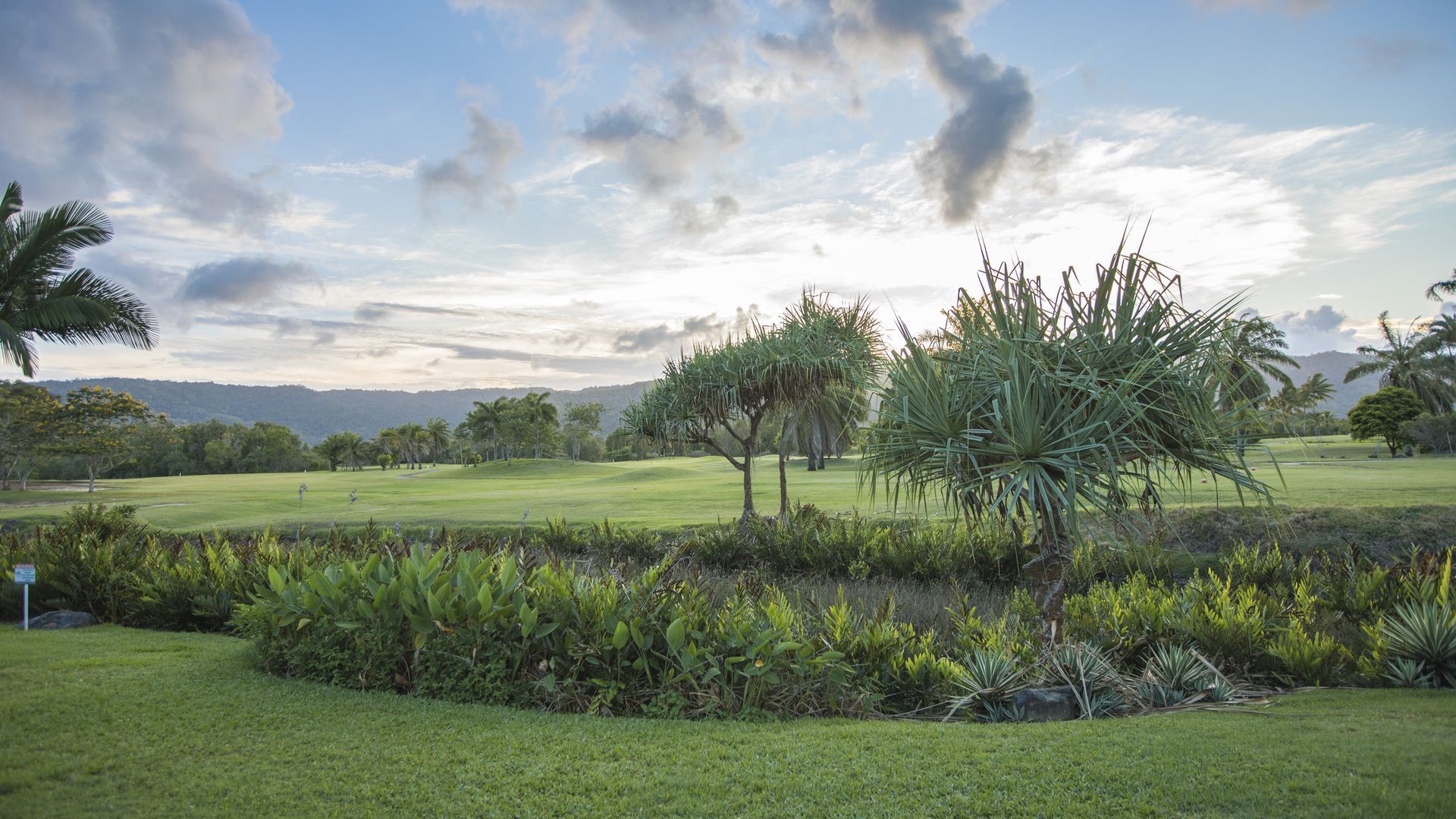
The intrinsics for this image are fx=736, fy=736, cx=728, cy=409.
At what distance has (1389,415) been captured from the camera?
139ft

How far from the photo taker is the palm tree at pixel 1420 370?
5025cm

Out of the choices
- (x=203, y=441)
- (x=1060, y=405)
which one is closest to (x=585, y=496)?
(x=1060, y=405)

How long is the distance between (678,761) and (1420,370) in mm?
67100

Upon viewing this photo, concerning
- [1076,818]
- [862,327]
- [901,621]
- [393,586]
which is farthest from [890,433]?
[862,327]

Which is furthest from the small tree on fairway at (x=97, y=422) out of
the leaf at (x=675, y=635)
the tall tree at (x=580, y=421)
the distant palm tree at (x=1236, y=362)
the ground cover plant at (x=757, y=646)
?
the tall tree at (x=580, y=421)

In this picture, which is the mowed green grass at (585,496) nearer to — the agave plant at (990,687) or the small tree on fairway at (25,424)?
the small tree on fairway at (25,424)

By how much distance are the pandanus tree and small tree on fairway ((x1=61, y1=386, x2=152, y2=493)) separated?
3890cm

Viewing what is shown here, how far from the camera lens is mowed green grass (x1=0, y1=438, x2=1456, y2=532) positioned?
17000mm

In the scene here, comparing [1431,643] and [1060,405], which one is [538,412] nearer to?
[1060,405]

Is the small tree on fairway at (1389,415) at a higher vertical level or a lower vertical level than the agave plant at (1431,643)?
higher

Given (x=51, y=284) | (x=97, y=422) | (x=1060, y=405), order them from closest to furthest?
(x=1060, y=405) → (x=51, y=284) → (x=97, y=422)

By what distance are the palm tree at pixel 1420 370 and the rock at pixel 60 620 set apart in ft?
220

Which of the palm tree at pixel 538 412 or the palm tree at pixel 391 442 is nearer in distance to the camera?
the palm tree at pixel 538 412

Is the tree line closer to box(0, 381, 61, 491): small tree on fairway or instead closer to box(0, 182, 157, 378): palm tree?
box(0, 381, 61, 491): small tree on fairway
